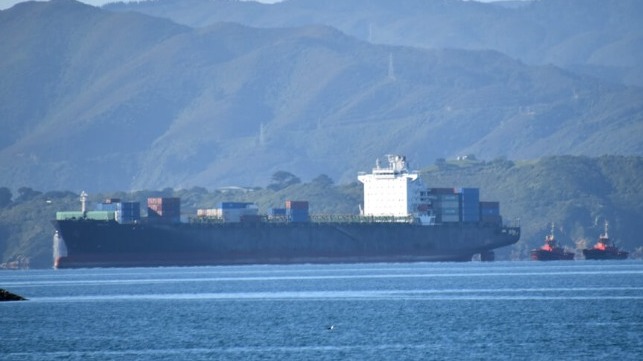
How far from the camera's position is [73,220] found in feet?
460

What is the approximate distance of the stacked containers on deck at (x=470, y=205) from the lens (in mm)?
159262

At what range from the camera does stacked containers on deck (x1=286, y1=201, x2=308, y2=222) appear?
15484 cm

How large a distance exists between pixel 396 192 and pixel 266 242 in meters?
17.6

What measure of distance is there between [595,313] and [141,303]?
26.6 metres

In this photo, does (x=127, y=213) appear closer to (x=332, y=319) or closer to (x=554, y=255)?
(x=554, y=255)

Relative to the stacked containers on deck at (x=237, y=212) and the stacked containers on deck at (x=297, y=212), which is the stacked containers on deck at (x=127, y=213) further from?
the stacked containers on deck at (x=297, y=212)

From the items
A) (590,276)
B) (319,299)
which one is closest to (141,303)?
(319,299)

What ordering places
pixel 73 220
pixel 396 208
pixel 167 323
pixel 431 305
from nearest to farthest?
pixel 167 323 < pixel 431 305 < pixel 73 220 < pixel 396 208

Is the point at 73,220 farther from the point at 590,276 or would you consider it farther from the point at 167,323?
the point at 167,323

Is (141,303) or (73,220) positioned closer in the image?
(141,303)

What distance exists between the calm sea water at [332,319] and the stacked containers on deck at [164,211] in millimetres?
27232

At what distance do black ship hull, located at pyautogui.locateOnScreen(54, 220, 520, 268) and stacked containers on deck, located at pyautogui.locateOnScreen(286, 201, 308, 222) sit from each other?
3290 mm

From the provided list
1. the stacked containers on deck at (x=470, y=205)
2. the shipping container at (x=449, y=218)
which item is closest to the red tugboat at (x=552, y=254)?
the stacked containers on deck at (x=470, y=205)

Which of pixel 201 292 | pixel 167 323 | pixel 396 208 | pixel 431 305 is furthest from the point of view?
pixel 396 208
